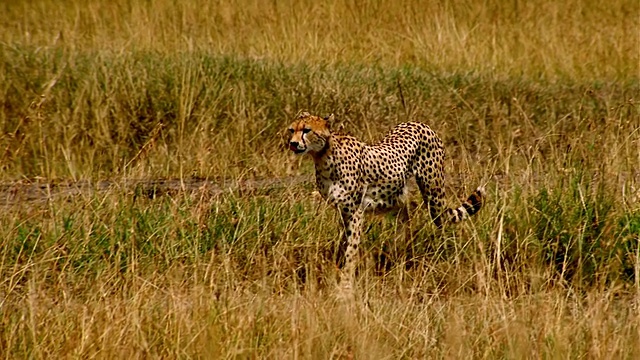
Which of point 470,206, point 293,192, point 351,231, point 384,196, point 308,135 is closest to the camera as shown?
point 308,135

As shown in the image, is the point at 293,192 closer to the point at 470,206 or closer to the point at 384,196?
the point at 384,196

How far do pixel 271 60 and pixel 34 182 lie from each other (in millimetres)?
2717

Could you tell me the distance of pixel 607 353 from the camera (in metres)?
4.08

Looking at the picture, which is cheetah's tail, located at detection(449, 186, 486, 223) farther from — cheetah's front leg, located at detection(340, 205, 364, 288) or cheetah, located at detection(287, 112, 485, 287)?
cheetah's front leg, located at detection(340, 205, 364, 288)

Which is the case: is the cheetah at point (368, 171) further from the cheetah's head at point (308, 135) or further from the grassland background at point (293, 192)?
the grassland background at point (293, 192)

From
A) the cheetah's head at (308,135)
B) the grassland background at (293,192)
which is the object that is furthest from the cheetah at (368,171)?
the grassland background at (293,192)

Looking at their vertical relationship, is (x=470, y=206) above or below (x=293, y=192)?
above

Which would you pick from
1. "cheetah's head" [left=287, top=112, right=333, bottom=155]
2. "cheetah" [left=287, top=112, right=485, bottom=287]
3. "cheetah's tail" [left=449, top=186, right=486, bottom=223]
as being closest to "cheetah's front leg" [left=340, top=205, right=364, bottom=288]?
"cheetah" [left=287, top=112, right=485, bottom=287]

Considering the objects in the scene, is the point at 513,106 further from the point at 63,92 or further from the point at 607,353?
the point at 607,353

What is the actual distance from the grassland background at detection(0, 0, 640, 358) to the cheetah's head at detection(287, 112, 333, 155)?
0.43m

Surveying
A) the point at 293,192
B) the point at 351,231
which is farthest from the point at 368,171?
the point at 293,192

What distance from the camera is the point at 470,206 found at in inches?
219

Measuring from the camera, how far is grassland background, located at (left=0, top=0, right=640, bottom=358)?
4.31m

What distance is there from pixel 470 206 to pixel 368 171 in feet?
1.77
